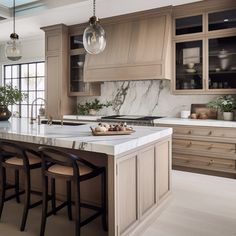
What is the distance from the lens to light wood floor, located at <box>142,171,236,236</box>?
8.20 ft

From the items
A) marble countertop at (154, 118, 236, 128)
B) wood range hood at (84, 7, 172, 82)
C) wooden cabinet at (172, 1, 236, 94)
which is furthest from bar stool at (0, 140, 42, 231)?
wooden cabinet at (172, 1, 236, 94)

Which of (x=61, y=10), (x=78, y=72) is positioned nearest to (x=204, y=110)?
(x=78, y=72)

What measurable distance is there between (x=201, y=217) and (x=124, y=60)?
3.13 m

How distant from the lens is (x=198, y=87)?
451 cm

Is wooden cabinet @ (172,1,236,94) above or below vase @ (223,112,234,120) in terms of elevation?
above

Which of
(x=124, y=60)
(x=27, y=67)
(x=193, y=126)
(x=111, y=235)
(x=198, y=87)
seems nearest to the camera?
(x=111, y=235)

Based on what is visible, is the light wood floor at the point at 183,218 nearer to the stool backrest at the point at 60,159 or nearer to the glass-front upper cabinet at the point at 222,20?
the stool backrest at the point at 60,159

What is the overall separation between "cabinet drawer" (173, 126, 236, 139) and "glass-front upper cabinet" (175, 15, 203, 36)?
1.66 meters

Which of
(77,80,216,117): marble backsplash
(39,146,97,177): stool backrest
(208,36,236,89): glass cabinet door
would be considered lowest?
(39,146,97,177): stool backrest

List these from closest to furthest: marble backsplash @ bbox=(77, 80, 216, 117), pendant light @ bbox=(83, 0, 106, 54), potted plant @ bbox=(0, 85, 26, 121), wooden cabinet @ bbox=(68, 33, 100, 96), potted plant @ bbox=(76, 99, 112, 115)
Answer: pendant light @ bbox=(83, 0, 106, 54) → potted plant @ bbox=(0, 85, 26, 121) → marble backsplash @ bbox=(77, 80, 216, 117) → wooden cabinet @ bbox=(68, 33, 100, 96) → potted plant @ bbox=(76, 99, 112, 115)

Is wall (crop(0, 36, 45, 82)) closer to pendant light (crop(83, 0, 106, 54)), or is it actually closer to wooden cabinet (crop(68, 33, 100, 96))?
wooden cabinet (crop(68, 33, 100, 96))

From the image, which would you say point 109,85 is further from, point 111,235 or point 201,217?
point 111,235

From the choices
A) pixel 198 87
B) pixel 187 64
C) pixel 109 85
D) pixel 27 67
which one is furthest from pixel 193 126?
pixel 27 67

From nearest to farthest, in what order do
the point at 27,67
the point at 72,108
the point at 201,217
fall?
the point at 201,217, the point at 72,108, the point at 27,67
